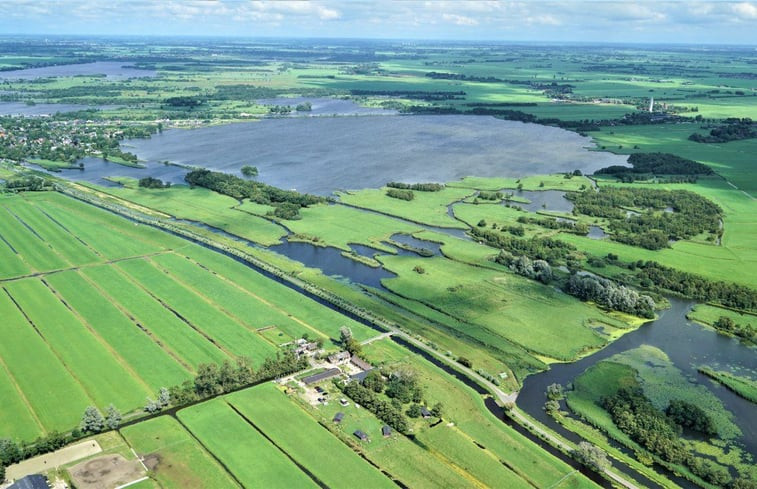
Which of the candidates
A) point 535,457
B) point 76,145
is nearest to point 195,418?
point 535,457

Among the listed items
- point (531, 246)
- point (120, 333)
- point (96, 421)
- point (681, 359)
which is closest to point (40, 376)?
point (120, 333)

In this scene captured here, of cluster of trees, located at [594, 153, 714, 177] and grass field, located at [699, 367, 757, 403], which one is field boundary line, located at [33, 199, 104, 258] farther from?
cluster of trees, located at [594, 153, 714, 177]

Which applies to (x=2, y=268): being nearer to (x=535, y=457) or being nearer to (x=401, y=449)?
(x=401, y=449)

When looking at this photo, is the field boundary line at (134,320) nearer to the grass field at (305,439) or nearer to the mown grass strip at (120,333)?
the mown grass strip at (120,333)

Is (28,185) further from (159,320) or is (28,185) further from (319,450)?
(319,450)

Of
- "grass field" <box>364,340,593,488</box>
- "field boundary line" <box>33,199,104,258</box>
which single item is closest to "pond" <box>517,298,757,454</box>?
"grass field" <box>364,340,593,488</box>

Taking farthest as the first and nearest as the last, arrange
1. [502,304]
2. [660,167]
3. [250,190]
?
[660,167], [250,190], [502,304]
